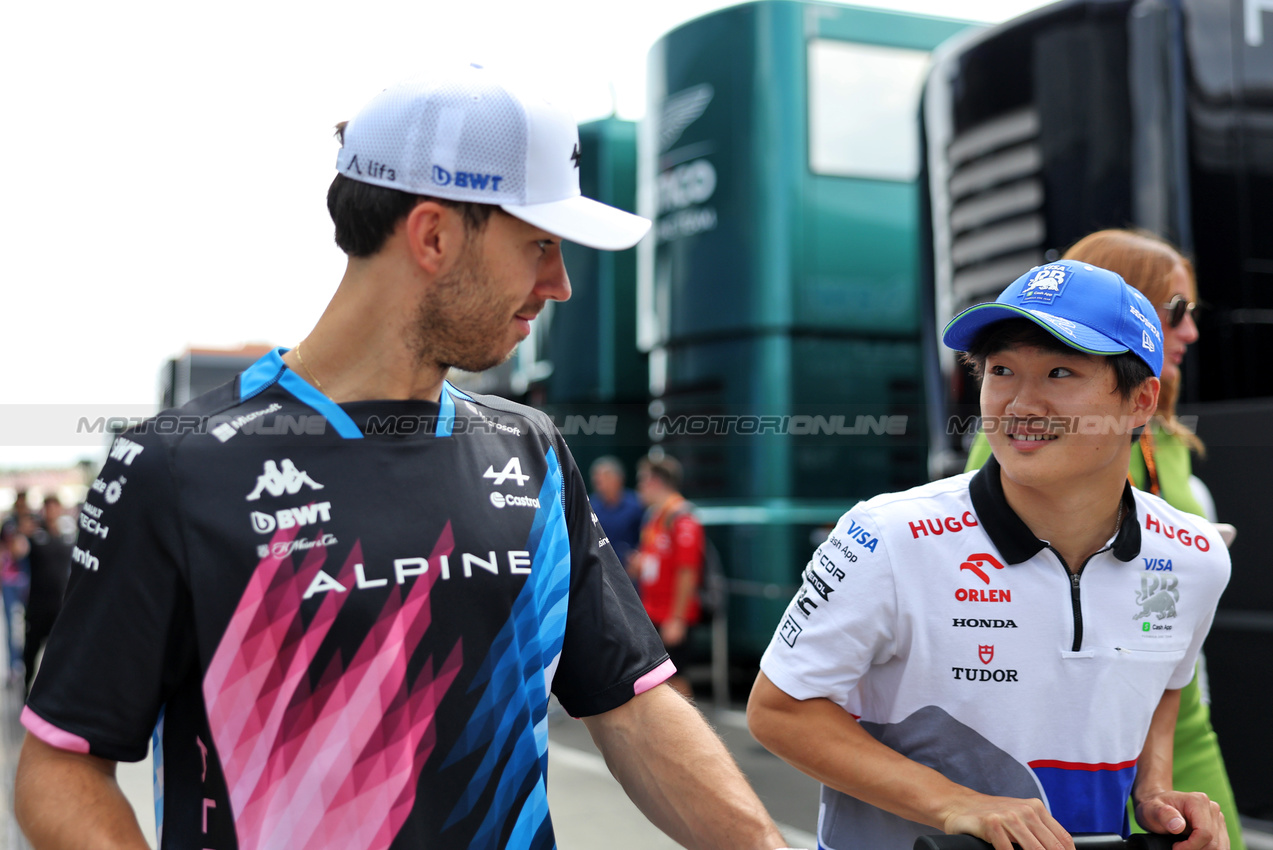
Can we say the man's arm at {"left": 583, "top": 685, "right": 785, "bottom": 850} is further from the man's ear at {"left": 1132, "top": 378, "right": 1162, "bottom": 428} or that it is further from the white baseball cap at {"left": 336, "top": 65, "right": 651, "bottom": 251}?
the man's ear at {"left": 1132, "top": 378, "right": 1162, "bottom": 428}

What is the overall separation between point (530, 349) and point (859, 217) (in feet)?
12.7

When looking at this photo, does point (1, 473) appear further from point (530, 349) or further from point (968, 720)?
point (968, 720)

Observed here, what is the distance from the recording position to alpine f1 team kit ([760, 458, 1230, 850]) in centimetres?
178

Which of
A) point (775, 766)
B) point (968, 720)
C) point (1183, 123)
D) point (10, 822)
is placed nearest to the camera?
point (968, 720)

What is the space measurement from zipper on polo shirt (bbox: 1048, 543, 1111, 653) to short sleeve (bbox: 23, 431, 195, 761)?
1304mm

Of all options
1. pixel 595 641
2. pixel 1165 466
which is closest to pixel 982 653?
pixel 595 641

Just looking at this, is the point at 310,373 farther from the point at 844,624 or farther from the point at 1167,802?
the point at 1167,802

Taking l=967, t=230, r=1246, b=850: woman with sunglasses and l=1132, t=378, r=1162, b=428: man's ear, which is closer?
l=1132, t=378, r=1162, b=428: man's ear

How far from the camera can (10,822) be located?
529 centimetres

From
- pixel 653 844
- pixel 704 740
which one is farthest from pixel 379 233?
pixel 653 844

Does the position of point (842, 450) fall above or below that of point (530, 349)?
below

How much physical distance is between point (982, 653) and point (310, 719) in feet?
3.30

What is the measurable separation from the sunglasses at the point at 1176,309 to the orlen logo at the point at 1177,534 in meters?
0.64

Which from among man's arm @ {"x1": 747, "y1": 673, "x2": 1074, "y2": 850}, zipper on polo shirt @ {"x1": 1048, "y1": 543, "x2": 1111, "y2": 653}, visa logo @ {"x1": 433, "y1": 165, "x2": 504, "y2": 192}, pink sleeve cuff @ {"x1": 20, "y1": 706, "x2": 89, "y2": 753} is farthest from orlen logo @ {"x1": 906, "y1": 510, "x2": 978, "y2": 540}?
pink sleeve cuff @ {"x1": 20, "y1": 706, "x2": 89, "y2": 753}
